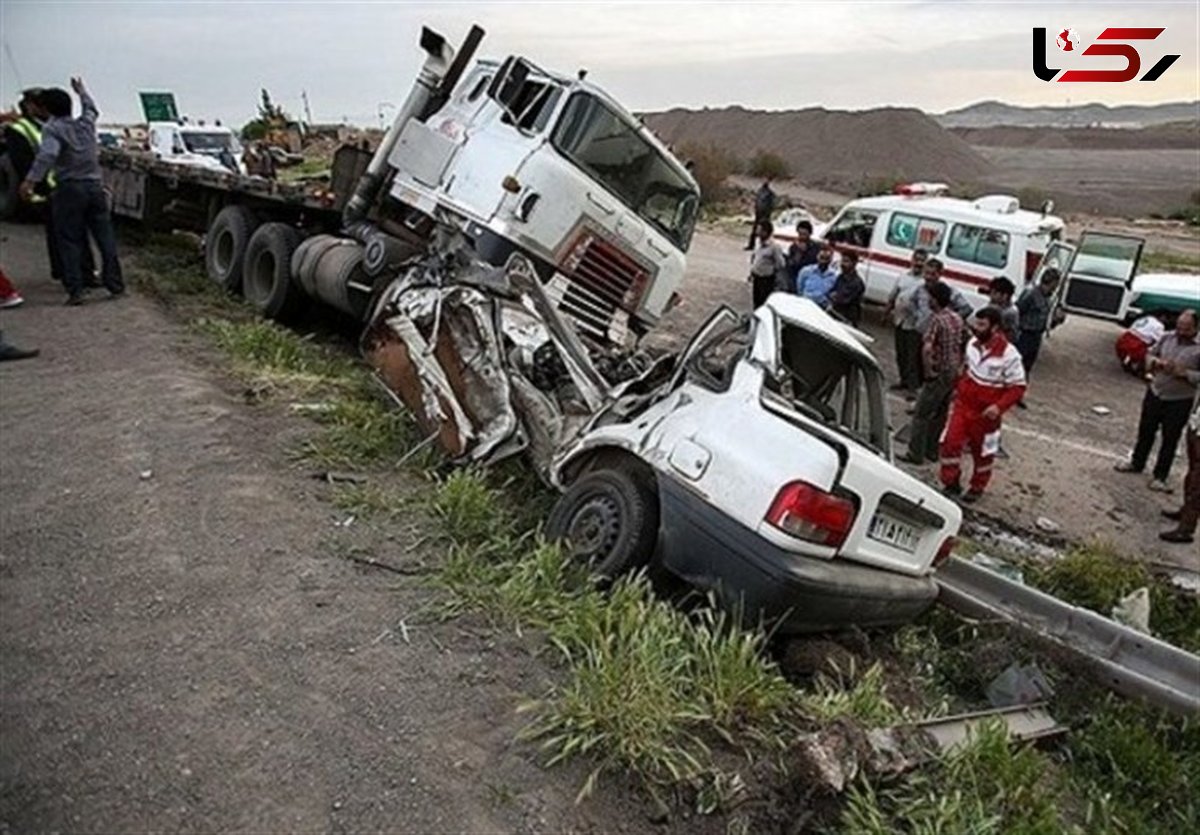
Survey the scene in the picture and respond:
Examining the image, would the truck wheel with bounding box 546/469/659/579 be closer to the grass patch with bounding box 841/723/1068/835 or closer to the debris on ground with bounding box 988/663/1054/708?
the grass patch with bounding box 841/723/1068/835

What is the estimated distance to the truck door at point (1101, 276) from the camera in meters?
12.1

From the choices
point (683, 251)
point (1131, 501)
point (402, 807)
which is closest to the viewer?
point (402, 807)

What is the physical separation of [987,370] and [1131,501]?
2.08 meters

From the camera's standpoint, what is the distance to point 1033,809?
3.05m

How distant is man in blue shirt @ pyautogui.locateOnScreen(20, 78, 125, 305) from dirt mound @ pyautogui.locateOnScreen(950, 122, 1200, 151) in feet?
232

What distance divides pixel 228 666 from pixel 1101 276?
486 inches

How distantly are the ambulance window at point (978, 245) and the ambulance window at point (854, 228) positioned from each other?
1.27 metres

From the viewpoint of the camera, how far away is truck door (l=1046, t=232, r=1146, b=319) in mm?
12133

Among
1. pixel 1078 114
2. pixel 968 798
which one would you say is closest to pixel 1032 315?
pixel 968 798

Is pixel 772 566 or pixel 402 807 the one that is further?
pixel 772 566

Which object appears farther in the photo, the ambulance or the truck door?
the truck door

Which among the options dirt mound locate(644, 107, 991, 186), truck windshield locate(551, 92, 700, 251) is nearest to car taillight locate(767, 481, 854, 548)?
truck windshield locate(551, 92, 700, 251)

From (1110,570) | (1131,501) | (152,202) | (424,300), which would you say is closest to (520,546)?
(424,300)

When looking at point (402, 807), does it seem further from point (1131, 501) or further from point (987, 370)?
point (1131, 501)
